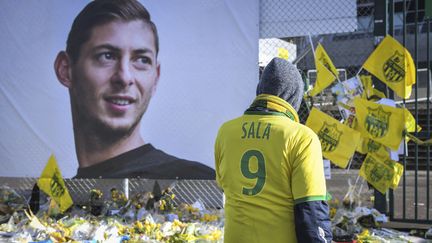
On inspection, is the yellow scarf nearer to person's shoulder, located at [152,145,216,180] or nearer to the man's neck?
person's shoulder, located at [152,145,216,180]

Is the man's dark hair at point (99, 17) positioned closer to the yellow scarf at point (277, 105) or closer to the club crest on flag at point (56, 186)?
the club crest on flag at point (56, 186)

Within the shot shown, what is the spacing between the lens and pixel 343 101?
5.47 meters

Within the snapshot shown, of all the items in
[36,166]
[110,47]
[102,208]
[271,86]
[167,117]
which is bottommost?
[102,208]

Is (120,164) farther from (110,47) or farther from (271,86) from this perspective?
(271,86)

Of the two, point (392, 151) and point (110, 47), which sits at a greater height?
point (110, 47)

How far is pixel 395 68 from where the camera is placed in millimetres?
5137

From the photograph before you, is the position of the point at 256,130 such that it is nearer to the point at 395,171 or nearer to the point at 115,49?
the point at 395,171

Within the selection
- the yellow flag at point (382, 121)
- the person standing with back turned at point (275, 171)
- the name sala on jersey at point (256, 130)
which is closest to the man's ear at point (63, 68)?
the yellow flag at point (382, 121)

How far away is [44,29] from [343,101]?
3944 millimetres

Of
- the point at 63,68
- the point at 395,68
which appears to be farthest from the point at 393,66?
the point at 63,68

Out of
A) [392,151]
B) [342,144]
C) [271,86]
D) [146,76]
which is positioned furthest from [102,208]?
[271,86]

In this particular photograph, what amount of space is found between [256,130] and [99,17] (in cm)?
439

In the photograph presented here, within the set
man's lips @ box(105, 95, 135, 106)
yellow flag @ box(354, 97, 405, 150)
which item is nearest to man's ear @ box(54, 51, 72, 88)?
man's lips @ box(105, 95, 135, 106)

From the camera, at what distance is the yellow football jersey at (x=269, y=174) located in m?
2.18
